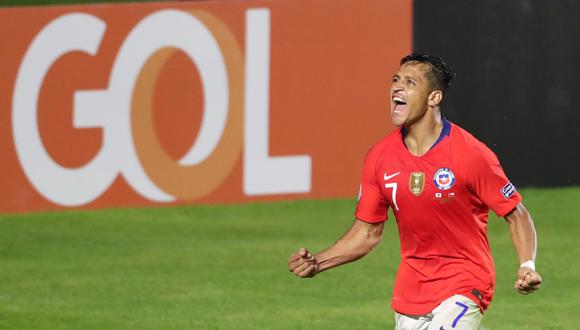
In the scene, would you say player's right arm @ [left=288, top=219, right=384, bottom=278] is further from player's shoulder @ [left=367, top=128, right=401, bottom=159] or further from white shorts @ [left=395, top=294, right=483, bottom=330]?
white shorts @ [left=395, top=294, right=483, bottom=330]

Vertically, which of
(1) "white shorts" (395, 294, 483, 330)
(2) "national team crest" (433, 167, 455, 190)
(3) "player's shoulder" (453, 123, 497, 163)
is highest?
(3) "player's shoulder" (453, 123, 497, 163)

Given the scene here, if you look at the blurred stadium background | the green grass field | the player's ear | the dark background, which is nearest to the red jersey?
the player's ear

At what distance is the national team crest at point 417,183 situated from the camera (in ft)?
24.3

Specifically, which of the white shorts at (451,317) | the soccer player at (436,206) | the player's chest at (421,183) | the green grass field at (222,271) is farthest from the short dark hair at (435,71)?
the green grass field at (222,271)

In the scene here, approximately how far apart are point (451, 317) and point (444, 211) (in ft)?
1.71

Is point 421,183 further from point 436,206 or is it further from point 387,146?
point 387,146

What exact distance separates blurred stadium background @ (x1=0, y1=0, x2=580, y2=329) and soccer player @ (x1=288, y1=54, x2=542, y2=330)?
4.96m

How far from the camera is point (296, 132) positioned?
15109 mm

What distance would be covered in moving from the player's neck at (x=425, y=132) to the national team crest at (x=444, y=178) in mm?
159

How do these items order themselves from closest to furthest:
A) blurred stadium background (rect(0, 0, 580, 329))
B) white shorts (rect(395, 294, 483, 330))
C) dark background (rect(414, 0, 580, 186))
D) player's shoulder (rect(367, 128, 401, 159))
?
white shorts (rect(395, 294, 483, 330)) → player's shoulder (rect(367, 128, 401, 159)) → blurred stadium background (rect(0, 0, 580, 329)) → dark background (rect(414, 0, 580, 186))

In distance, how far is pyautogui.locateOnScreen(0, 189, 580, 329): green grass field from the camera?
36.4 ft

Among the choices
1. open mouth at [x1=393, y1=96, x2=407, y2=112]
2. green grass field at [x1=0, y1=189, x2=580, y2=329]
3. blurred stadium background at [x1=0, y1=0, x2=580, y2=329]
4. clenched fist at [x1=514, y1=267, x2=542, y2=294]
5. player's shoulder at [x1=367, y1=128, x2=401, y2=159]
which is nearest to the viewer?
clenched fist at [x1=514, y1=267, x2=542, y2=294]

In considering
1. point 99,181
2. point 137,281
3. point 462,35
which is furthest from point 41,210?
point 462,35

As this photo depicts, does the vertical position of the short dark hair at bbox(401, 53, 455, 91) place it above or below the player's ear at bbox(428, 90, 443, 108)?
above
